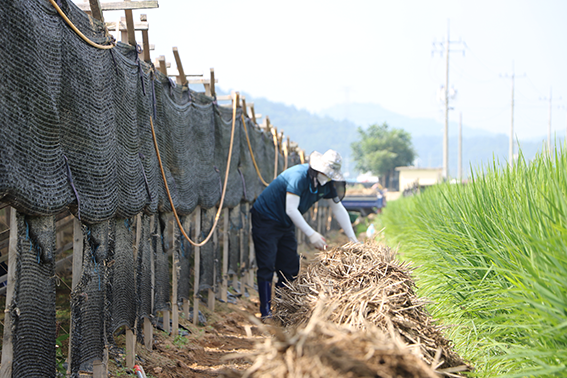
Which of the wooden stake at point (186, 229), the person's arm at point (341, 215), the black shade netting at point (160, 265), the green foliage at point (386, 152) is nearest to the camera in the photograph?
the black shade netting at point (160, 265)

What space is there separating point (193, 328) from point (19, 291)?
3.61m

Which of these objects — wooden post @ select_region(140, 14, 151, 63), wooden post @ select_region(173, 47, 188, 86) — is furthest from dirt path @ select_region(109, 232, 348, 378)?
wooden post @ select_region(173, 47, 188, 86)

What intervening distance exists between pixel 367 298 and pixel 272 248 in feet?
11.1

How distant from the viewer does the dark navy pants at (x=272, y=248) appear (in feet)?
20.5

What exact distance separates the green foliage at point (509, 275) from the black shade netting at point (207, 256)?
2939 millimetres

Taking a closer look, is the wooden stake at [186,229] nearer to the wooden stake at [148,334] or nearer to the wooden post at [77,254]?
the wooden stake at [148,334]

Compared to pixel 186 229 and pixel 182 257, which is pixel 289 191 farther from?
pixel 182 257

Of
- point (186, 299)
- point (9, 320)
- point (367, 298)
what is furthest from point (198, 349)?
point (367, 298)

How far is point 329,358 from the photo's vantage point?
1808 mm

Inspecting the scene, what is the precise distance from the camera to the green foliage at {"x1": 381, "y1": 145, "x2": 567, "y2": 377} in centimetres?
230

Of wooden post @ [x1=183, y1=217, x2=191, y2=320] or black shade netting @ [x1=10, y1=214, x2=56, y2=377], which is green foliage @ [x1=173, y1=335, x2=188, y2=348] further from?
black shade netting @ [x1=10, y1=214, x2=56, y2=377]

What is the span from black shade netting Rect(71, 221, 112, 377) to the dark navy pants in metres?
2.50

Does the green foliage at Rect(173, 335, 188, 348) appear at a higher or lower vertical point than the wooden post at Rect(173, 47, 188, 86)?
lower

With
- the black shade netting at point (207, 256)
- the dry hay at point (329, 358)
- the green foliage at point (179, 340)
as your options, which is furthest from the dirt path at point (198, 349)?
the dry hay at point (329, 358)
